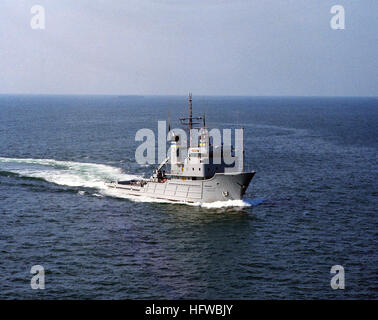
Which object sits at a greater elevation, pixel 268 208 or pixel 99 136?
pixel 99 136

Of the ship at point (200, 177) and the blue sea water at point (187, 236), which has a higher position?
the ship at point (200, 177)

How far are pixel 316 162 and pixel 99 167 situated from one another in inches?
1552

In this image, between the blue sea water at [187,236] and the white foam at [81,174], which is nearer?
the blue sea water at [187,236]

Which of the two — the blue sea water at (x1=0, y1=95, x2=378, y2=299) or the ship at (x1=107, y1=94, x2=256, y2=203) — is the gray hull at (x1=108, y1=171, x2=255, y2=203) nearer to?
the ship at (x1=107, y1=94, x2=256, y2=203)

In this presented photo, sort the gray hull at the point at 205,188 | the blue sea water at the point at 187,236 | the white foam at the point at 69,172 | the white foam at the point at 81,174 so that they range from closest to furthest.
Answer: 1. the blue sea water at the point at 187,236
2. the gray hull at the point at 205,188
3. the white foam at the point at 81,174
4. the white foam at the point at 69,172

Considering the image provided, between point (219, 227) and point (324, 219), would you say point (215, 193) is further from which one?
point (324, 219)

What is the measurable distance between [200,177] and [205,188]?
1571 millimetres

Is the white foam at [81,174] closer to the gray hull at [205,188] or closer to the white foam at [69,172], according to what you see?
the white foam at [69,172]

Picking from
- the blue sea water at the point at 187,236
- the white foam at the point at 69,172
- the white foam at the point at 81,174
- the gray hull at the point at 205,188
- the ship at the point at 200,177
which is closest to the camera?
the blue sea water at the point at 187,236

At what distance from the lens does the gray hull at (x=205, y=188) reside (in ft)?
183

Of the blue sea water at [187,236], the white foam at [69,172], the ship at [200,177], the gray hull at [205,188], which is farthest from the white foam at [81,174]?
the ship at [200,177]

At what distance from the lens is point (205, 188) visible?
5684cm
